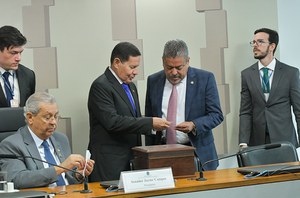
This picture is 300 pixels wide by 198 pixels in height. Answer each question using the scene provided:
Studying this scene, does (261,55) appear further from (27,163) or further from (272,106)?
(27,163)

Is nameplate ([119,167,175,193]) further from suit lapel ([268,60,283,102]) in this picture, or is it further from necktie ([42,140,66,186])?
suit lapel ([268,60,283,102])

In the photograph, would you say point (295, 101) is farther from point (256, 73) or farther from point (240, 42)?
point (240, 42)

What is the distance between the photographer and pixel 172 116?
4.20 metres

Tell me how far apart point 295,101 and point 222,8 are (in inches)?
42.3

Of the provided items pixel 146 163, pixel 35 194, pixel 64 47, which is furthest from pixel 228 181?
pixel 64 47

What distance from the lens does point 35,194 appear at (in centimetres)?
259

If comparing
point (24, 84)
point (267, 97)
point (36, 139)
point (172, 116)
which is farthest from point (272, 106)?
point (36, 139)

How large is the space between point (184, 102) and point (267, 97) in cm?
116

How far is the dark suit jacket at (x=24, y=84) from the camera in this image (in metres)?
4.01

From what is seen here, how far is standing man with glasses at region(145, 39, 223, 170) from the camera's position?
13.4 ft

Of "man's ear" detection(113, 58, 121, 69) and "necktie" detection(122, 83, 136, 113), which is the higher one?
"man's ear" detection(113, 58, 121, 69)

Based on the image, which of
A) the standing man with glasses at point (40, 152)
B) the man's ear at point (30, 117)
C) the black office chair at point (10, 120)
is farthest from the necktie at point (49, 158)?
the black office chair at point (10, 120)

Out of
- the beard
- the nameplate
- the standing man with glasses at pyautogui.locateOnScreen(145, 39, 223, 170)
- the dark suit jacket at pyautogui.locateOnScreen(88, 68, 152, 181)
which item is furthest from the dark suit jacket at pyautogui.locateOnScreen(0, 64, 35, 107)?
the beard

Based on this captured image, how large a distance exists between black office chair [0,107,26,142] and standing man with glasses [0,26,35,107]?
1.02 feet
